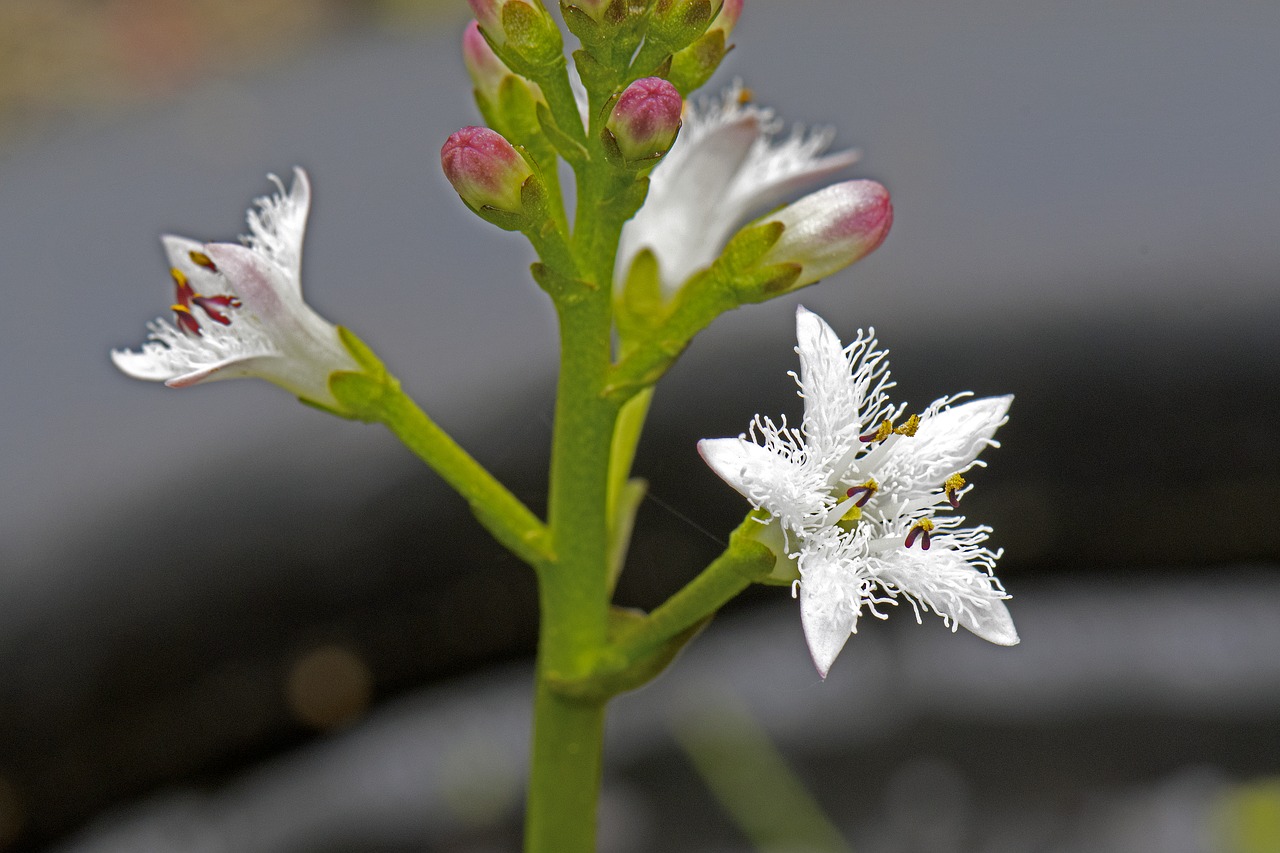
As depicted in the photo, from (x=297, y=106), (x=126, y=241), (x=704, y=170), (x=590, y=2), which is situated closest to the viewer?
(x=590, y=2)

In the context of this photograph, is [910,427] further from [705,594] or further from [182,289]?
[182,289]

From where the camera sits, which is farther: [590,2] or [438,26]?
[438,26]

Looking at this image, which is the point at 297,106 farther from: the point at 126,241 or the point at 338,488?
the point at 338,488

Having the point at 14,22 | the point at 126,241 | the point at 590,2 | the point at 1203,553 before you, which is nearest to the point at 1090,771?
the point at 1203,553

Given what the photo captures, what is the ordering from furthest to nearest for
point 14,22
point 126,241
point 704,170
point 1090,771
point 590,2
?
1. point 14,22
2. point 126,241
3. point 1090,771
4. point 704,170
5. point 590,2

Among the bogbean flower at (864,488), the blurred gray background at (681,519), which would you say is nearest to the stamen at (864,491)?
the bogbean flower at (864,488)

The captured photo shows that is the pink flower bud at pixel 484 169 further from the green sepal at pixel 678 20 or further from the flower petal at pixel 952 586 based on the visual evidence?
the flower petal at pixel 952 586

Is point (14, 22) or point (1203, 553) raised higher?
point (14, 22)

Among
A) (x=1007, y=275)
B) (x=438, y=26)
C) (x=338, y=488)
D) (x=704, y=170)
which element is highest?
(x=438, y=26)
